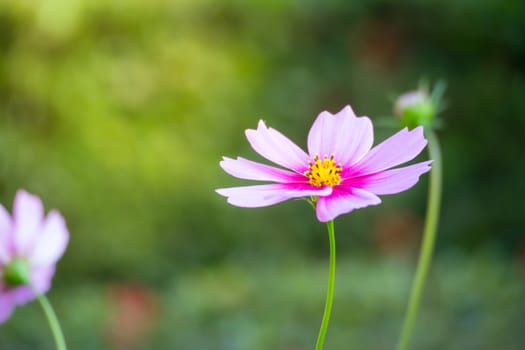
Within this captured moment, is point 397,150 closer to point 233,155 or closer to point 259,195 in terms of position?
point 259,195

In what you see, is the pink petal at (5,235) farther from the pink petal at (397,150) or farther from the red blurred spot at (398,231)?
the red blurred spot at (398,231)

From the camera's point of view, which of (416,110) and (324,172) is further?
(416,110)

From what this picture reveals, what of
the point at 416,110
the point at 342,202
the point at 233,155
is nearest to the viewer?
the point at 342,202

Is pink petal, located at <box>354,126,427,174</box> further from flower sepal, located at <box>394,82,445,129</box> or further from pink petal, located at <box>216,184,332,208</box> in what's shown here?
flower sepal, located at <box>394,82,445,129</box>

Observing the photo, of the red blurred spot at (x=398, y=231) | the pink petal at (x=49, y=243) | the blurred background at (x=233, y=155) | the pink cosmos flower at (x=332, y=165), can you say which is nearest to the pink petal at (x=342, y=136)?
the pink cosmos flower at (x=332, y=165)

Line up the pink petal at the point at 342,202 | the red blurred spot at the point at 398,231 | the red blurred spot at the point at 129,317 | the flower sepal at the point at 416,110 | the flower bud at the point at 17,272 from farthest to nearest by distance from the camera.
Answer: the red blurred spot at the point at 398,231, the red blurred spot at the point at 129,317, the flower sepal at the point at 416,110, the flower bud at the point at 17,272, the pink petal at the point at 342,202

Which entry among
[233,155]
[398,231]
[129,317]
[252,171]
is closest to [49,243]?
[252,171]

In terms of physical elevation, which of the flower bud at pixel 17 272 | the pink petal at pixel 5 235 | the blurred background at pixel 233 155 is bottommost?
the flower bud at pixel 17 272
